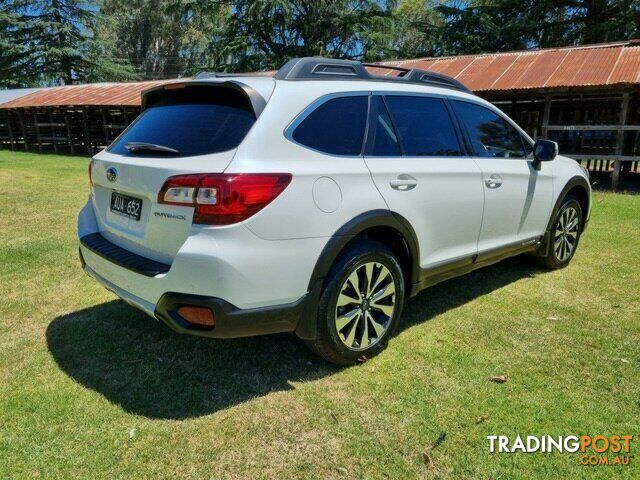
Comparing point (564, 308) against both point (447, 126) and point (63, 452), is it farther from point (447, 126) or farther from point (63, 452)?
point (63, 452)

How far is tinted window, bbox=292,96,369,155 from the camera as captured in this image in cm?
286

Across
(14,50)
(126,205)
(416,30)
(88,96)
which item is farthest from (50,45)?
(126,205)

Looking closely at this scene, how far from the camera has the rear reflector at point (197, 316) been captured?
258cm

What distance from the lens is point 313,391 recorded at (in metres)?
3.00

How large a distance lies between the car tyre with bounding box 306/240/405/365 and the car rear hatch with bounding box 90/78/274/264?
3.13 feet

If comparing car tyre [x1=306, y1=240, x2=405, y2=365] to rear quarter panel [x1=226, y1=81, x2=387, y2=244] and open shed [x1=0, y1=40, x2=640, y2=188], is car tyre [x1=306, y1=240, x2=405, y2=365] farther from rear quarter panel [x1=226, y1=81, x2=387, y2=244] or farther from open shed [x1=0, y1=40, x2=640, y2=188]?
open shed [x1=0, y1=40, x2=640, y2=188]

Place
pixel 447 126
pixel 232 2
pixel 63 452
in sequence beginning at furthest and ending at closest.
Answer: pixel 232 2 < pixel 447 126 < pixel 63 452

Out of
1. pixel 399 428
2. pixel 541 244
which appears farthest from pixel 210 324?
pixel 541 244

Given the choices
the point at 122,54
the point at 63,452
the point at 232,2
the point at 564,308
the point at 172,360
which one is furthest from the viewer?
the point at 122,54

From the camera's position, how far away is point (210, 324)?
8.51 ft

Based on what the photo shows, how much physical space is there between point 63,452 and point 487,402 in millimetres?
2340

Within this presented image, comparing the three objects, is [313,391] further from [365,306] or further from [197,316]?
[197,316]

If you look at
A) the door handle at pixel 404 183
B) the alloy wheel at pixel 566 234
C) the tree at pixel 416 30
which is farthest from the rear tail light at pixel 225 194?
the tree at pixel 416 30


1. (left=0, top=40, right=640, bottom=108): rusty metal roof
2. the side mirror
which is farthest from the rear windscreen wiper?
(left=0, top=40, right=640, bottom=108): rusty metal roof
